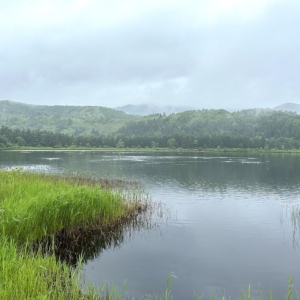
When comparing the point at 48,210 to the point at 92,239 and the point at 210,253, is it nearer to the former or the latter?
the point at 92,239

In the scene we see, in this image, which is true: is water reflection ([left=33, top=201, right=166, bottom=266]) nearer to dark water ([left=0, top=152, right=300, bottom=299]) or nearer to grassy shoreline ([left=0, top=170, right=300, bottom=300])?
grassy shoreline ([left=0, top=170, right=300, bottom=300])

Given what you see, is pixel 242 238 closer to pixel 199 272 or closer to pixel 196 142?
pixel 199 272

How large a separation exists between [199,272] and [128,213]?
27.8 feet

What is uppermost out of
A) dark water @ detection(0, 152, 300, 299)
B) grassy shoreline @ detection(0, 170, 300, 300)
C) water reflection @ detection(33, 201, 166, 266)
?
grassy shoreline @ detection(0, 170, 300, 300)

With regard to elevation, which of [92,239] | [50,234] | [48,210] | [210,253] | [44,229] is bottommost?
[210,253]

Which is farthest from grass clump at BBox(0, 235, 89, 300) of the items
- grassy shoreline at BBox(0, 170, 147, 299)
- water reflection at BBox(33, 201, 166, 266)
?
water reflection at BBox(33, 201, 166, 266)

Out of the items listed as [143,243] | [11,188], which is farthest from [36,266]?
[11,188]

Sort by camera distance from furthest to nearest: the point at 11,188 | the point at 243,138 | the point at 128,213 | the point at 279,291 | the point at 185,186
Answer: the point at 243,138 < the point at 185,186 < the point at 128,213 < the point at 11,188 < the point at 279,291

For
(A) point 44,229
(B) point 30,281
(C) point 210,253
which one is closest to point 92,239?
(A) point 44,229

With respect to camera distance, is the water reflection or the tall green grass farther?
the water reflection

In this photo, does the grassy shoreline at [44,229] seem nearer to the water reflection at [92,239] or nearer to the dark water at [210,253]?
the water reflection at [92,239]

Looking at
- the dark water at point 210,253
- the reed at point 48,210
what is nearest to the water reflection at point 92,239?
the reed at point 48,210

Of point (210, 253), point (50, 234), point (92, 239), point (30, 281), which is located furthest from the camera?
point (92, 239)

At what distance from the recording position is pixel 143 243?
17.8 meters
